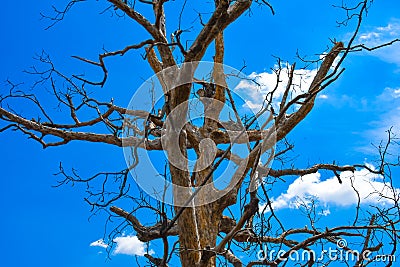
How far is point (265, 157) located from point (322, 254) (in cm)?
105

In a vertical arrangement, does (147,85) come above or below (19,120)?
below

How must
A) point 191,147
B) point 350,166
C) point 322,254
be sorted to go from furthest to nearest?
1. point 350,166
2. point 191,147
3. point 322,254

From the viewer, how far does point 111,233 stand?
402cm

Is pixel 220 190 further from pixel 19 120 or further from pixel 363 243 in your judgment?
pixel 19 120

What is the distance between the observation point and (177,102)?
3805mm

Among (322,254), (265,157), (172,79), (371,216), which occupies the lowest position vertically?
(322,254)

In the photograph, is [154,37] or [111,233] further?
[154,37]

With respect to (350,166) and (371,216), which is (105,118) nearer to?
(371,216)

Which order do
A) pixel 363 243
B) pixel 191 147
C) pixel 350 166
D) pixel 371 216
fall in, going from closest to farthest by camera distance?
pixel 363 243, pixel 371 216, pixel 191 147, pixel 350 166

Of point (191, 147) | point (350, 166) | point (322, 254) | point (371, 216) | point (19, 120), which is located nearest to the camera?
point (322, 254)

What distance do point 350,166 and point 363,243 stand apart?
252 centimetres

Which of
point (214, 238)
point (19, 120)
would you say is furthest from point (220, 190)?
point (19, 120)

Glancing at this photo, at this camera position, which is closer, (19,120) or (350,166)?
(19,120)

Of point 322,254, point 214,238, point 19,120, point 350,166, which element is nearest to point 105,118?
point 19,120
